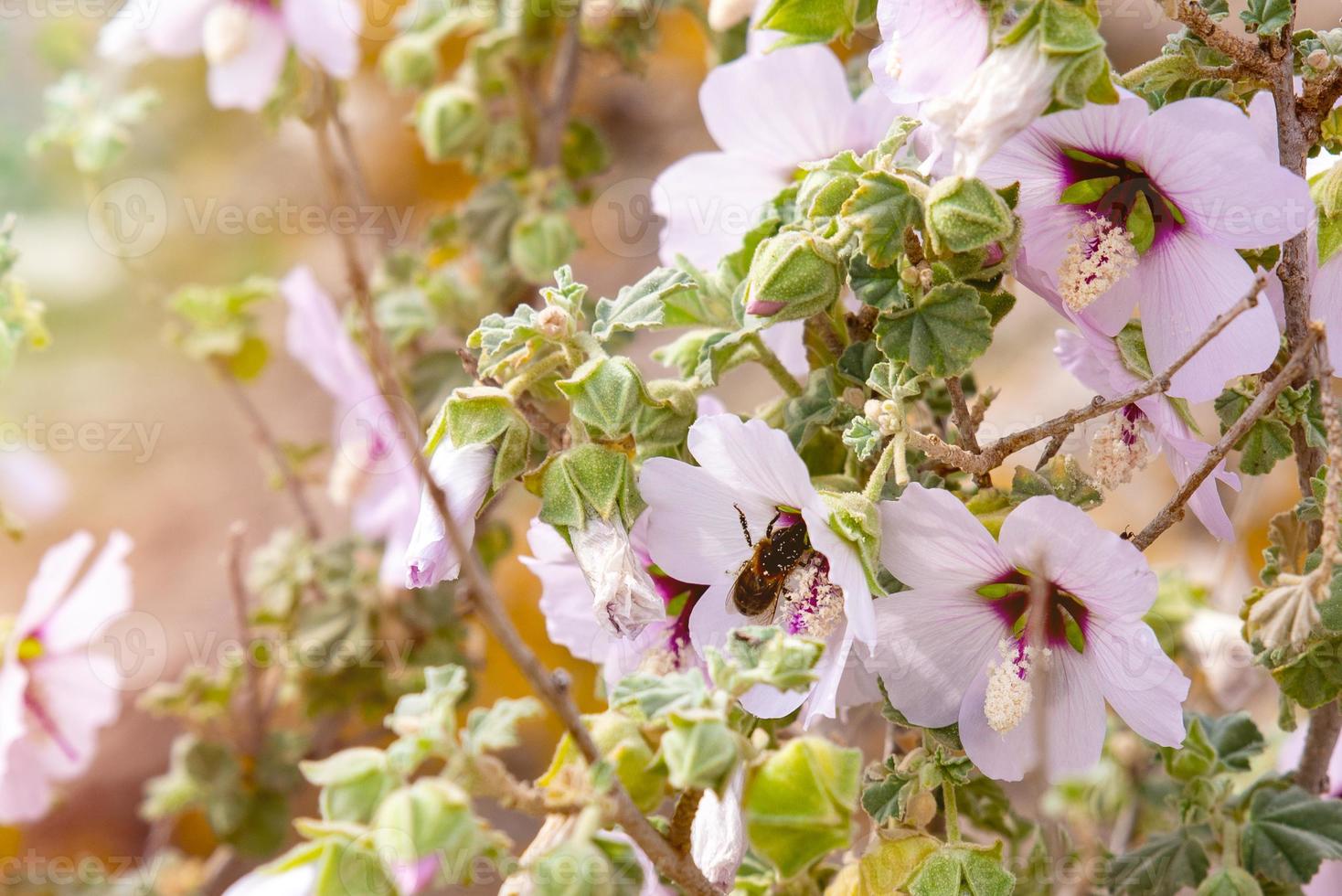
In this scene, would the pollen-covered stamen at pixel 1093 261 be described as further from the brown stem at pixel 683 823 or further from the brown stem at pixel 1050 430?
the brown stem at pixel 683 823

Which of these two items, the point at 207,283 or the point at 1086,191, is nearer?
the point at 1086,191

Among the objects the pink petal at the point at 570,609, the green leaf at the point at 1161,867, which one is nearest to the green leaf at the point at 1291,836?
the green leaf at the point at 1161,867

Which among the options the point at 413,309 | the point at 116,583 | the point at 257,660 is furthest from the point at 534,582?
the point at 116,583

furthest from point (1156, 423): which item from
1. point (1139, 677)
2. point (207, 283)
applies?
point (207, 283)

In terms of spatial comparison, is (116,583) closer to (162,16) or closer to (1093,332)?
(162,16)

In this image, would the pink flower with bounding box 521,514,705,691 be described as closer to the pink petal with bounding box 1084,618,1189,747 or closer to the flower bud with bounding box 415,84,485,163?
the pink petal with bounding box 1084,618,1189,747

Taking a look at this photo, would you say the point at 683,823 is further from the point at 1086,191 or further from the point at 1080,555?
the point at 1086,191

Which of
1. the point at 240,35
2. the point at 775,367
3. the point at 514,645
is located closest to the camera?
the point at 514,645
